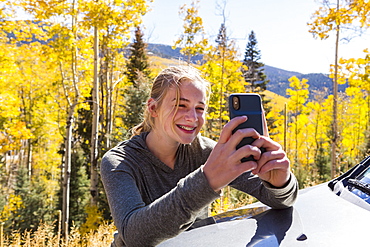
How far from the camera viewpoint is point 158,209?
38.9 inches

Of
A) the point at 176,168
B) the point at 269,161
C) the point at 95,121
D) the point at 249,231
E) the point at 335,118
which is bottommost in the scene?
the point at 95,121

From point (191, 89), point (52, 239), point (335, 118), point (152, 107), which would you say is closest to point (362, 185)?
point (191, 89)

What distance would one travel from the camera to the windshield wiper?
1436mm

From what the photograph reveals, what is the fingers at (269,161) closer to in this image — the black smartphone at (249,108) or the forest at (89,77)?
the black smartphone at (249,108)

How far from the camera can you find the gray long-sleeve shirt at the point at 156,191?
94 centimetres

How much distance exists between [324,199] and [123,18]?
337 inches

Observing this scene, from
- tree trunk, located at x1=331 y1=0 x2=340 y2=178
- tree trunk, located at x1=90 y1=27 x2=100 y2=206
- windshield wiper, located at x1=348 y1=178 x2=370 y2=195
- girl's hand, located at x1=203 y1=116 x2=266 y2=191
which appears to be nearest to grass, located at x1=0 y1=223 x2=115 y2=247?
windshield wiper, located at x1=348 y1=178 x2=370 y2=195

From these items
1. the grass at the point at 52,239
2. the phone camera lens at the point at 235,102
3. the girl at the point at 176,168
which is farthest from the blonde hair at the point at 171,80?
the grass at the point at 52,239

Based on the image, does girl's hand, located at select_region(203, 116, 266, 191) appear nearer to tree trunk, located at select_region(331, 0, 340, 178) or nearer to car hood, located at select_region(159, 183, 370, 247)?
car hood, located at select_region(159, 183, 370, 247)

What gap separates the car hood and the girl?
8 cm

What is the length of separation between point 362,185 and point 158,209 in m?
1.02

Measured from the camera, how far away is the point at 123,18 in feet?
29.7

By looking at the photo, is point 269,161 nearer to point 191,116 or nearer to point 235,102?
point 235,102

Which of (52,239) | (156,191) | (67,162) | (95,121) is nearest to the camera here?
(156,191)
